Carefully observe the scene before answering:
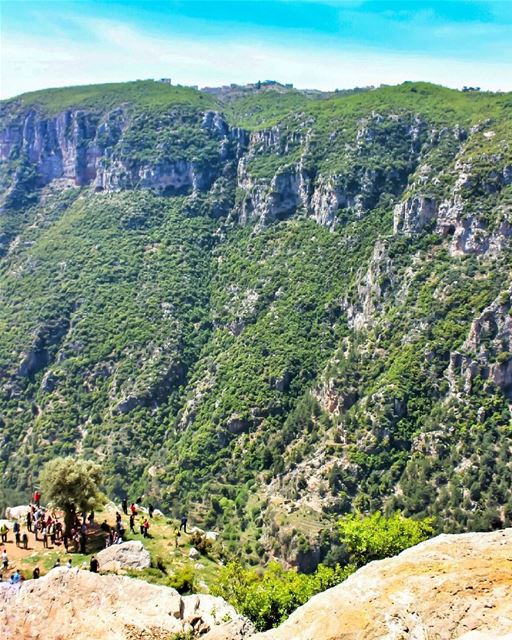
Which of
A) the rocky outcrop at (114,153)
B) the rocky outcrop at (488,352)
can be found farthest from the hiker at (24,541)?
the rocky outcrop at (114,153)

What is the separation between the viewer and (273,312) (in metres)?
120

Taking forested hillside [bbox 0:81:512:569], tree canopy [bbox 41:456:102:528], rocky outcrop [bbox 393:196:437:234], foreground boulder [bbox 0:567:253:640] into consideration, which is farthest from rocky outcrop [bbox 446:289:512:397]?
foreground boulder [bbox 0:567:253:640]

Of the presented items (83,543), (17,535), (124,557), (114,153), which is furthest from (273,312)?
(114,153)

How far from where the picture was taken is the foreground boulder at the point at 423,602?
15883mm

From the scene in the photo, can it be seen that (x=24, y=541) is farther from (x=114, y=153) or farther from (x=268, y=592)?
(x=114, y=153)

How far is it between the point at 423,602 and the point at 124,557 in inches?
1055

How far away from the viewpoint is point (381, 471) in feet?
271

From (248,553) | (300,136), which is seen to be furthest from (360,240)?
(248,553)

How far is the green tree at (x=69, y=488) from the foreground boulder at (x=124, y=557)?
712cm

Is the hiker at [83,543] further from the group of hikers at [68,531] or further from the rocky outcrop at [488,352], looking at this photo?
the rocky outcrop at [488,352]

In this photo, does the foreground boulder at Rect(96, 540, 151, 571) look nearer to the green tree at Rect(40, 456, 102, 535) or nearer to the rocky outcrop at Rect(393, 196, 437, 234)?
the green tree at Rect(40, 456, 102, 535)

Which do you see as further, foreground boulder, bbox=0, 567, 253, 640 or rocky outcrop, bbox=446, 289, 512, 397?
rocky outcrop, bbox=446, 289, 512, 397

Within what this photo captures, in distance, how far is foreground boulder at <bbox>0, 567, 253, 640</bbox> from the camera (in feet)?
69.9

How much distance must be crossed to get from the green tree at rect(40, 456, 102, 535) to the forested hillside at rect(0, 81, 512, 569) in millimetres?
35185
